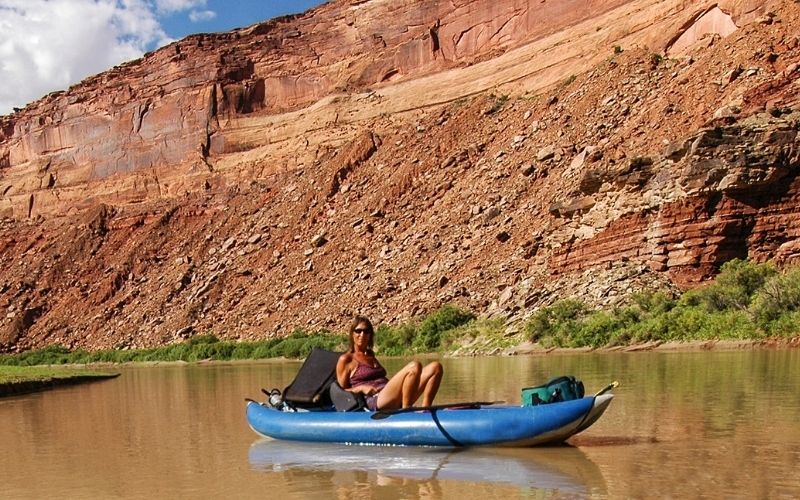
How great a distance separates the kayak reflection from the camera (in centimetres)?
815

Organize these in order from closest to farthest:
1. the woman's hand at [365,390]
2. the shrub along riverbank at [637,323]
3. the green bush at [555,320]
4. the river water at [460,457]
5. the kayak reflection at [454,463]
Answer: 1. the river water at [460,457]
2. the kayak reflection at [454,463]
3. the woman's hand at [365,390]
4. the shrub along riverbank at [637,323]
5. the green bush at [555,320]

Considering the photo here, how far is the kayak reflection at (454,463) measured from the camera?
8148mm

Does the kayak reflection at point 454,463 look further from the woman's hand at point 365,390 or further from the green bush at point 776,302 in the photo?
the green bush at point 776,302

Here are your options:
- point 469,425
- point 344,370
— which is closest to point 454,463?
point 469,425

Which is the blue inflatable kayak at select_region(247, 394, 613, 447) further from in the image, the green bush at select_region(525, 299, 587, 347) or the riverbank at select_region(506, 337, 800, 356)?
the green bush at select_region(525, 299, 587, 347)

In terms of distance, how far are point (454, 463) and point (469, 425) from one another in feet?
1.94

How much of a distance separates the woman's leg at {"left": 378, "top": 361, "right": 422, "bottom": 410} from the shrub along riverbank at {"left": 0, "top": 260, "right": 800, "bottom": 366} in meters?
17.1

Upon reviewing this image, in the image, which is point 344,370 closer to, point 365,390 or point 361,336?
point 365,390

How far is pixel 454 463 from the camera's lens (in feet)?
30.1

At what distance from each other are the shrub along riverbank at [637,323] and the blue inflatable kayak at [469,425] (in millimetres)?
17022

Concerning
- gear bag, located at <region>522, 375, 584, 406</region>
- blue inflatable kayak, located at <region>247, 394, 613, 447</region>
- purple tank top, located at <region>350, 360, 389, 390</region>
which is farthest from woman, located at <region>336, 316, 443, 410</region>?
gear bag, located at <region>522, 375, 584, 406</region>

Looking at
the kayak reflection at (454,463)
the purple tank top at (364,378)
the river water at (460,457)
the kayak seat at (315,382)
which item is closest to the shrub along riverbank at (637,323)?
the river water at (460,457)

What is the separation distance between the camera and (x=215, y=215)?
6331 cm

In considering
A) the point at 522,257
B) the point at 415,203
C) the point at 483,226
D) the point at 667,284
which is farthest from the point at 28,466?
the point at 415,203
